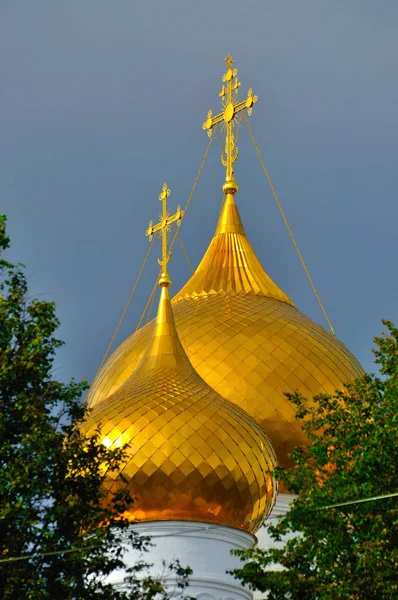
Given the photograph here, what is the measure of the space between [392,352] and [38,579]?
4.85m

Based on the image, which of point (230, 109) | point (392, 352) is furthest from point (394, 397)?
point (230, 109)

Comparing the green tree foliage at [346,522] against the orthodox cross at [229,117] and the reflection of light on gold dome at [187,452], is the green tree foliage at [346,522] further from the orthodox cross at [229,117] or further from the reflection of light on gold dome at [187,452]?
the orthodox cross at [229,117]

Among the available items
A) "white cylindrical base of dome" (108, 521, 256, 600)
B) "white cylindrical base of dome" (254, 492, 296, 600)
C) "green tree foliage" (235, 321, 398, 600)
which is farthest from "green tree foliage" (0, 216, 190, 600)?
"white cylindrical base of dome" (254, 492, 296, 600)

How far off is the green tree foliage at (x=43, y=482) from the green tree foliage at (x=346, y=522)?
1.09 metres

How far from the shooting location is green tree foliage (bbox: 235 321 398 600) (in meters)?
12.7

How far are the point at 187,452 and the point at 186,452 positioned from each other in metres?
0.01

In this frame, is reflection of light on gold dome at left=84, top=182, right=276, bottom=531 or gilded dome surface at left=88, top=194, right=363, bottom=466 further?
gilded dome surface at left=88, top=194, right=363, bottom=466

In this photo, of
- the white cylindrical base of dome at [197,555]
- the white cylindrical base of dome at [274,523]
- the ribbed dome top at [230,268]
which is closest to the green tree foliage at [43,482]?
the white cylindrical base of dome at [197,555]

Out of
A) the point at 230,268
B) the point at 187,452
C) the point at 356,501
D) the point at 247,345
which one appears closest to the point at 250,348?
the point at 247,345

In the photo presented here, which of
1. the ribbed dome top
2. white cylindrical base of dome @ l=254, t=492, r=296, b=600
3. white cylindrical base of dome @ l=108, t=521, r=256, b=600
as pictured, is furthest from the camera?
the ribbed dome top

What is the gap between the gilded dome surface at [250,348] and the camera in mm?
21312

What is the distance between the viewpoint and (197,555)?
682 inches

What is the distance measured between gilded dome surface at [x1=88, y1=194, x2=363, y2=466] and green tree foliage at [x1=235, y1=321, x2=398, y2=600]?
6.58m

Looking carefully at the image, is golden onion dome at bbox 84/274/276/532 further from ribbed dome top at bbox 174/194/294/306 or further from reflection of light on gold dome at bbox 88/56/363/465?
ribbed dome top at bbox 174/194/294/306
